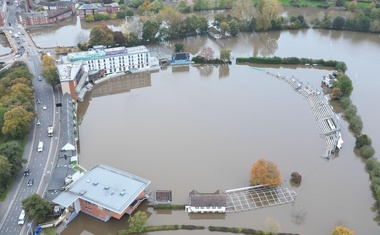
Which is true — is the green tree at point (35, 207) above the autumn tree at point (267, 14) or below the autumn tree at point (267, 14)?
below

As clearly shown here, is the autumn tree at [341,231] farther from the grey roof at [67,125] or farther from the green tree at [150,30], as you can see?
the green tree at [150,30]

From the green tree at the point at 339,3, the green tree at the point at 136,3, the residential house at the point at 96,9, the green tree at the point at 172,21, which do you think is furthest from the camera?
the green tree at the point at 339,3

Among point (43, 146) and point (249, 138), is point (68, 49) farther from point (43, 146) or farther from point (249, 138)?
point (249, 138)

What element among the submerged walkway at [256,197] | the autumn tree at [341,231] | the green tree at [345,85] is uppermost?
the green tree at [345,85]

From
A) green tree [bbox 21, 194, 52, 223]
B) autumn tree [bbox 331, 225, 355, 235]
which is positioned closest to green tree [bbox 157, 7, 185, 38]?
green tree [bbox 21, 194, 52, 223]

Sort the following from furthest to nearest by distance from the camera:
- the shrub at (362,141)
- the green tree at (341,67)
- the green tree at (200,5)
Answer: the green tree at (200,5) → the green tree at (341,67) → the shrub at (362,141)

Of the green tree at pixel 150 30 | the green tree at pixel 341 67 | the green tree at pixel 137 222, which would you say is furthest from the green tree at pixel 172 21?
the green tree at pixel 137 222

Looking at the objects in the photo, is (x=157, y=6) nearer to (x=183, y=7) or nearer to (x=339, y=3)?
(x=183, y=7)
